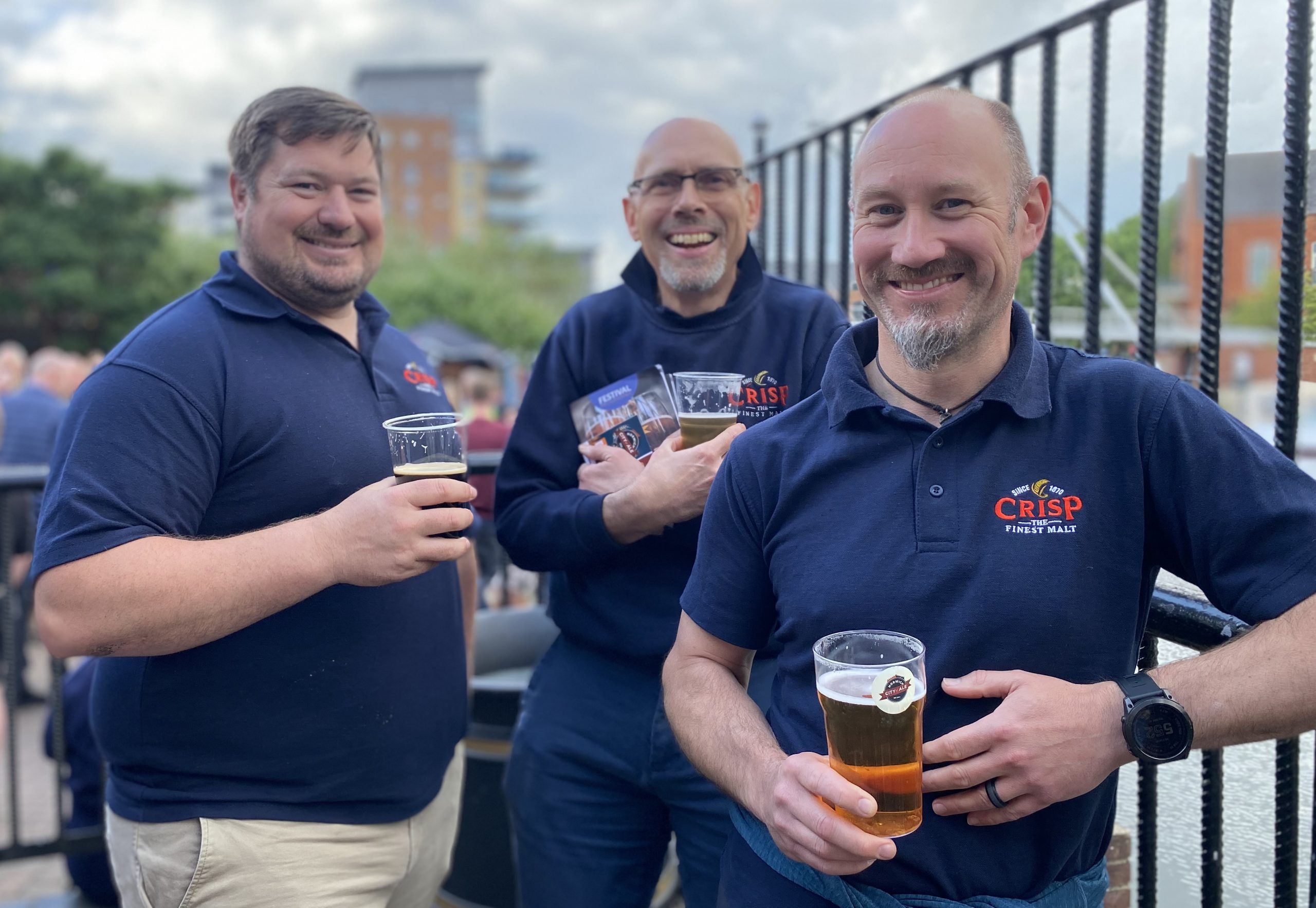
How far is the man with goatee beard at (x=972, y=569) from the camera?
4.64 feet

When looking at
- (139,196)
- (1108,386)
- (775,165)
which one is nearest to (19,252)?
(139,196)

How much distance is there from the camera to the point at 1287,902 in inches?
71.2

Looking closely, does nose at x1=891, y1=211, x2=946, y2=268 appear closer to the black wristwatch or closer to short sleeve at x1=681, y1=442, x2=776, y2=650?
short sleeve at x1=681, y1=442, x2=776, y2=650

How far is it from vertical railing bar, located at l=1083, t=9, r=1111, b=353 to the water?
718mm

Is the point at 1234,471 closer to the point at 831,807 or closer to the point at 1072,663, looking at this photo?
the point at 1072,663

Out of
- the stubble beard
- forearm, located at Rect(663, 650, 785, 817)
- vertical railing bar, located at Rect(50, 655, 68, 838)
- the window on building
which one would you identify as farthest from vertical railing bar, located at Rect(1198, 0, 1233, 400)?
the window on building

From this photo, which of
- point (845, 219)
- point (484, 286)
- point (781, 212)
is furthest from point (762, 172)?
point (484, 286)

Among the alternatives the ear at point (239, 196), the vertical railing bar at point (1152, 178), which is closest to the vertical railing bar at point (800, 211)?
the vertical railing bar at point (1152, 178)

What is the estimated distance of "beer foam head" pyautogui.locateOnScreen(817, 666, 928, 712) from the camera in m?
1.34

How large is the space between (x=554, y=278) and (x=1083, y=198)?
64.9 meters

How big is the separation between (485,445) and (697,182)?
521 centimetres

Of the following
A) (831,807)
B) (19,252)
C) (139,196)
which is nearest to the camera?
(831,807)

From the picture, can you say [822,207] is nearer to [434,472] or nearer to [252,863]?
[434,472]

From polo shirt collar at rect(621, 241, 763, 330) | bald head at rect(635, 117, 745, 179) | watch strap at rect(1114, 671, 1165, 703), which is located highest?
bald head at rect(635, 117, 745, 179)
